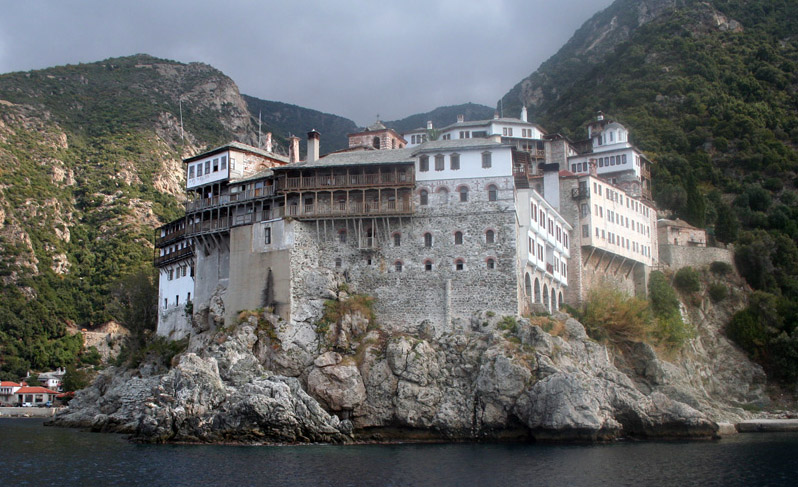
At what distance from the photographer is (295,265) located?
55250mm

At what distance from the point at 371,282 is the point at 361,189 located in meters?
6.25

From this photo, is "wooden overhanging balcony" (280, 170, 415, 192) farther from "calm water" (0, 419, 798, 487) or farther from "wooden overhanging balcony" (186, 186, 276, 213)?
"calm water" (0, 419, 798, 487)

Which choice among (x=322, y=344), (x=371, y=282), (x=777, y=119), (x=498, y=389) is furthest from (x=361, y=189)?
(x=777, y=119)

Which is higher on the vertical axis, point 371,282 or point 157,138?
point 157,138

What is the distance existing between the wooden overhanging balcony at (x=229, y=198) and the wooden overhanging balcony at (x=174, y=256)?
497 centimetres

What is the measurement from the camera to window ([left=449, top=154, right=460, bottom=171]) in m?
55.5

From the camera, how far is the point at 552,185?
67.4m

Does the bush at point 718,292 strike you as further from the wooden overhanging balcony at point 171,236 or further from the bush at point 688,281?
the wooden overhanging balcony at point 171,236

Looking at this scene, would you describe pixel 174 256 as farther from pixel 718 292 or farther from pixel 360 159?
pixel 718 292

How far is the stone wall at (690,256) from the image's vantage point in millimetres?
74375

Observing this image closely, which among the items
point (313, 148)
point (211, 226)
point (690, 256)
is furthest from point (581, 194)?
point (211, 226)

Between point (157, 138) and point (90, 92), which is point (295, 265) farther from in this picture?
point (90, 92)

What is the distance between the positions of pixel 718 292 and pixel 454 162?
30671 mm

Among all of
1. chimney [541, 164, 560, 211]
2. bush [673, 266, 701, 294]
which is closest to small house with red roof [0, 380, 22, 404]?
chimney [541, 164, 560, 211]
